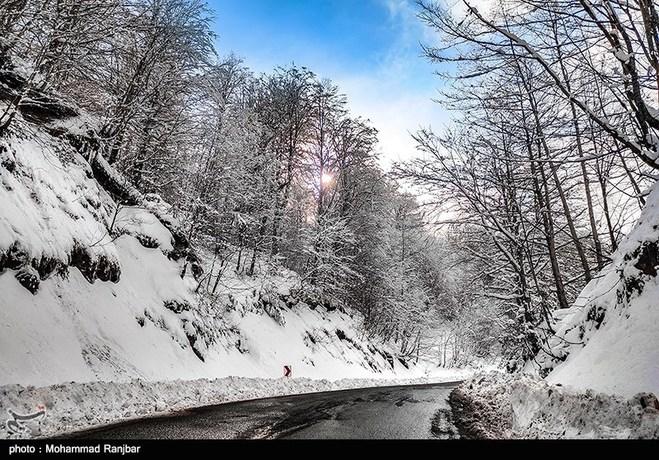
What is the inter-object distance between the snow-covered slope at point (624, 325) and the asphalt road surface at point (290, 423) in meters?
2.49

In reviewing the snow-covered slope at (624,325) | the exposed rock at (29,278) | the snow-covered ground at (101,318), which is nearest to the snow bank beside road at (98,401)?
the snow-covered ground at (101,318)

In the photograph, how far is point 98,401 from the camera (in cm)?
704

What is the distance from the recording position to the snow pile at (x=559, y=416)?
4.36 meters

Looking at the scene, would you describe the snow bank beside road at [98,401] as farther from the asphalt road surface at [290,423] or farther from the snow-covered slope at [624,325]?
the snow-covered slope at [624,325]

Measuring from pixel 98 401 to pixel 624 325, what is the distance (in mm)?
8968

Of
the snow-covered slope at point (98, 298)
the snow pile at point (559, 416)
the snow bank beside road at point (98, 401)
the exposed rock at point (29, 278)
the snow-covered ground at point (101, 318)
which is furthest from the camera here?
the exposed rock at point (29, 278)

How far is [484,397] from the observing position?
11.3 metres

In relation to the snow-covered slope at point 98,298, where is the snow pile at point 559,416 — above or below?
above

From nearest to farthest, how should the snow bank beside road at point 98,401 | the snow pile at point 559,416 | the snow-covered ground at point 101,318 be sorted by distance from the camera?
the snow pile at point 559,416, the snow bank beside road at point 98,401, the snow-covered ground at point 101,318

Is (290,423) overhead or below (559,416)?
below

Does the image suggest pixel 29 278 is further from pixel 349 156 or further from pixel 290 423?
pixel 349 156

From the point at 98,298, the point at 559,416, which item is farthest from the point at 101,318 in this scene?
the point at 559,416
